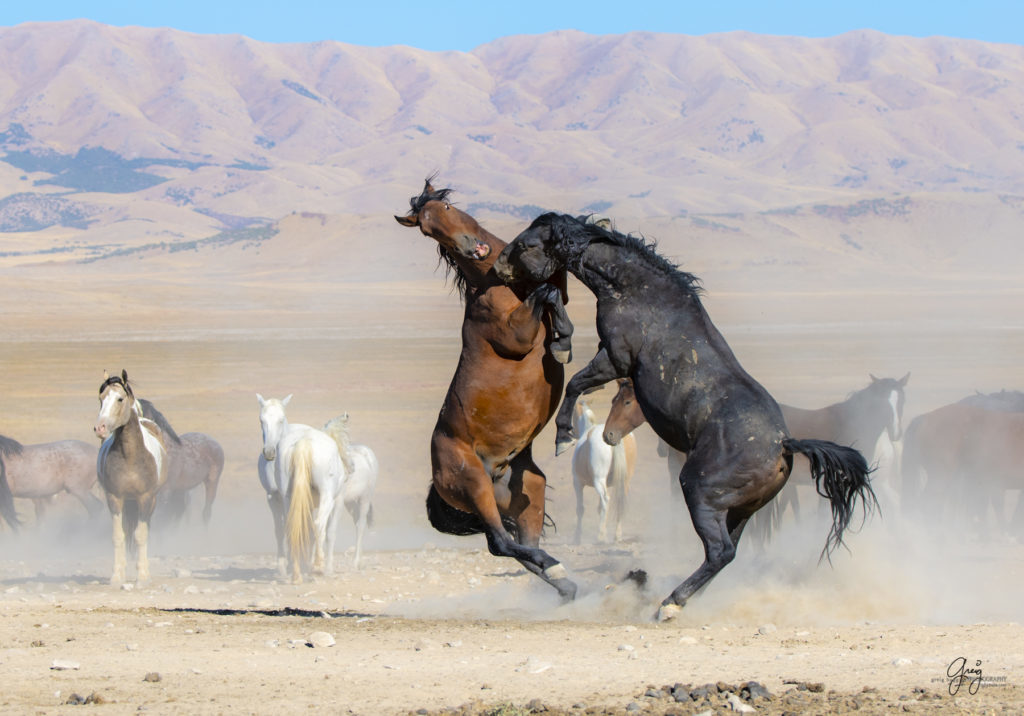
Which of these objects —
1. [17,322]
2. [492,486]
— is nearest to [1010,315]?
[17,322]

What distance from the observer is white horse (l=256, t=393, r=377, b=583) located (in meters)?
12.5

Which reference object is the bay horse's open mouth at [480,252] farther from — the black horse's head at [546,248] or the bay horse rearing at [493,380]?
the black horse's head at [546,248]

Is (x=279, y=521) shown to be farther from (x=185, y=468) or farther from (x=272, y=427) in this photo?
(x=185, y=468)

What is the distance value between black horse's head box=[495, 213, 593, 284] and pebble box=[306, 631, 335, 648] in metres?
2.30

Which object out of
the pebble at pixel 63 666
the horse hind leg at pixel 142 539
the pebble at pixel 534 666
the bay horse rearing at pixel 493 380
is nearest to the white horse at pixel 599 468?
the horse hind leg at pixel 142 539

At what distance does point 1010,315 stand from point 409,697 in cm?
4777

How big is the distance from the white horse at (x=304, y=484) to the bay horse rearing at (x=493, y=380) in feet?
15.7

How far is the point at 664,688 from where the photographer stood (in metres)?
5.50

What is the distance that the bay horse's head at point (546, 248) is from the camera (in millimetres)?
7492

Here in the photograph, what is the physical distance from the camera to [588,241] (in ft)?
24.7

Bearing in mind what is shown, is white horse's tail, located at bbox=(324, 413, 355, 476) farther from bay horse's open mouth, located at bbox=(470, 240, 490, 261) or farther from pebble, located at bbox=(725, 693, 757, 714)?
pebble, located at bbox=(725, 693, 757, 714)

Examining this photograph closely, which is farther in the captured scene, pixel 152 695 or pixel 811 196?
pixel 811 196

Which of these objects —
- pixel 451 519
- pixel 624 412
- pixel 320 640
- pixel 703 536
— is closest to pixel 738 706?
pixel 703 536

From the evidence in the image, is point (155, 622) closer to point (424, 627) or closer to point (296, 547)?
point (424, 627)
